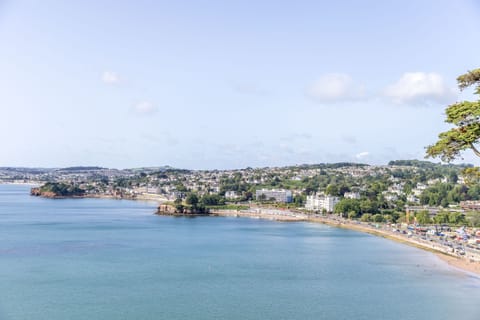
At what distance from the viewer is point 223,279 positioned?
15438 mm

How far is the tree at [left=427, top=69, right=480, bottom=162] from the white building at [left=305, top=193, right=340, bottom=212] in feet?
119

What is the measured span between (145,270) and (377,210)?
23.8 meters

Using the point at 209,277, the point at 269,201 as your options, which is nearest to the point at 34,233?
the point at 209,277

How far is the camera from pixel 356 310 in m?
12.2

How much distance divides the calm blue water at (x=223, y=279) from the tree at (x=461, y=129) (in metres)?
6.91

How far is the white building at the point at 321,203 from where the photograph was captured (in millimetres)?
41875

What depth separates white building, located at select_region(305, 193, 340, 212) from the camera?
41.9 m

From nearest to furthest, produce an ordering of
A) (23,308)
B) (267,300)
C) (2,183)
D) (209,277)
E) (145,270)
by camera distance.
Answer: (23,308) → (267,300) → (209,277) → (145,270) → (2,183)

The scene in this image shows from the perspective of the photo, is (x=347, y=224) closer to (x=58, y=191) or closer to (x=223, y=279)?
(x=223, y=279)

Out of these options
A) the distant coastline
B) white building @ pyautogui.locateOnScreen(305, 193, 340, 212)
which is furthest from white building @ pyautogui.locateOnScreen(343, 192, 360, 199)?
the distant coastline

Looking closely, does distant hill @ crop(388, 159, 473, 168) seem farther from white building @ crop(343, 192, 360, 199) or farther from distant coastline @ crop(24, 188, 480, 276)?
distant coastline @ crop(24, 188, 480, 276)

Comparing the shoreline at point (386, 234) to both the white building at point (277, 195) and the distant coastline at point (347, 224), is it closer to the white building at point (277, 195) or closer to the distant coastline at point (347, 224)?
the distant coastline at point (347, 224)

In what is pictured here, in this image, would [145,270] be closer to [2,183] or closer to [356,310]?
[356,310]

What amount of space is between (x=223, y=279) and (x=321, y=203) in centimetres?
2837
